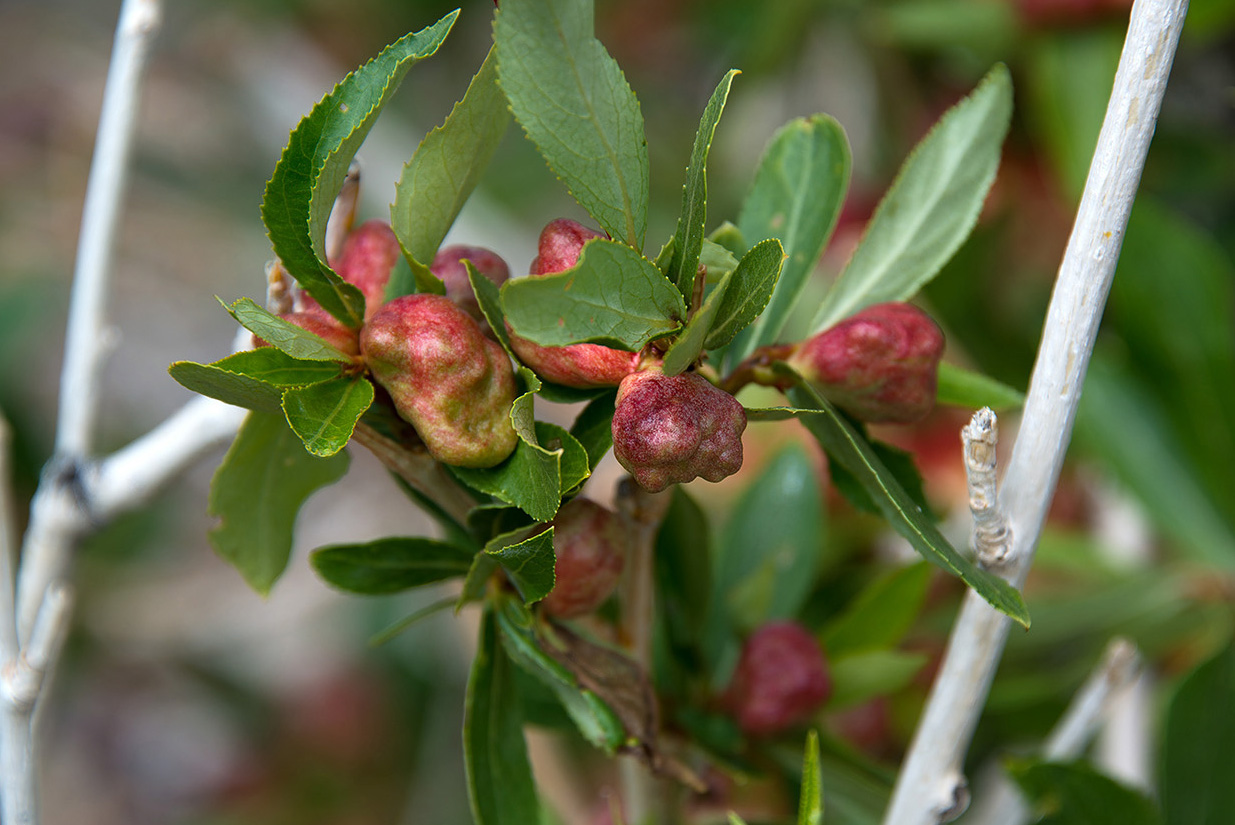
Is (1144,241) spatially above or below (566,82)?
above

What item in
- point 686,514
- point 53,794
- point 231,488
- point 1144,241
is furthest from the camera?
point 53,794

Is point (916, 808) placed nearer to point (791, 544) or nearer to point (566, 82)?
point (791, 544)

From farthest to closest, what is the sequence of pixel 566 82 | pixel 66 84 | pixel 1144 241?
1. pixel 66 84
2. pixel 1144 241
3. pixel 566 82

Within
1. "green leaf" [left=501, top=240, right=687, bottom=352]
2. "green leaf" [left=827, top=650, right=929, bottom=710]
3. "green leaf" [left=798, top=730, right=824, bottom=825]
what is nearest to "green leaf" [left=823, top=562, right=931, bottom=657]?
"green leaf" [left=827, top=650, right=929, bottom=710]

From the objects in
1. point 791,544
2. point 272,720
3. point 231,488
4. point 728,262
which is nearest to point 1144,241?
point 791,544

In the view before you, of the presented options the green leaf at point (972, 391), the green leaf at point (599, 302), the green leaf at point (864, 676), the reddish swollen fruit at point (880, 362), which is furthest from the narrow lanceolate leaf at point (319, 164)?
the green leaf at point (864, 676)

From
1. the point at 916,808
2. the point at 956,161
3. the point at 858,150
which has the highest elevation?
the point at 858,150
